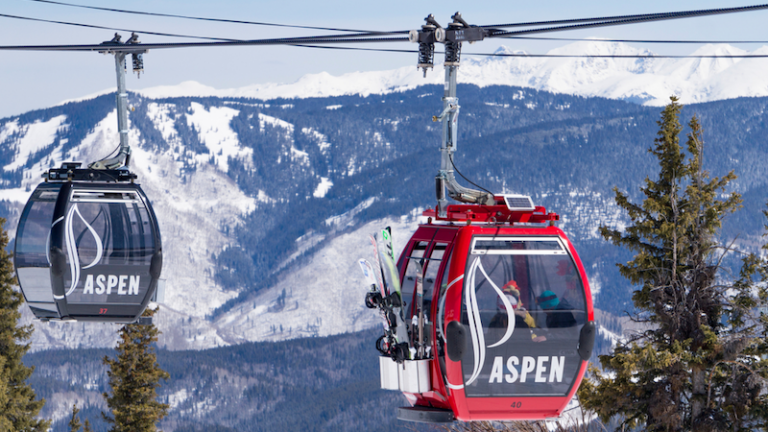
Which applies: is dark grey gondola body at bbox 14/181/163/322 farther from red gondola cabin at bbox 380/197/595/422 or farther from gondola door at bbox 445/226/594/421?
gondola door at bbox 445/226/594/421

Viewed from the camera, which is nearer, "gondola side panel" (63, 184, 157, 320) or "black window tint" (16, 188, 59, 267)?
"gondola side panel" (63, 184, 157, 320)

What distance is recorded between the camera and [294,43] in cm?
1225

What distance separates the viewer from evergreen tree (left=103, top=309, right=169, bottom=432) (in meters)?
35.8

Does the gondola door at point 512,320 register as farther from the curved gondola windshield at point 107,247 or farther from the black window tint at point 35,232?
the black window tint at point 35,232

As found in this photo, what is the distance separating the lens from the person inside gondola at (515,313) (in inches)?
452

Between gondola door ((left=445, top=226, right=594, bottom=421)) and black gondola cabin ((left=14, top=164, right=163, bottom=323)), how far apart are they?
296 inches

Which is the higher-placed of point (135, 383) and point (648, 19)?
point (648, 19)

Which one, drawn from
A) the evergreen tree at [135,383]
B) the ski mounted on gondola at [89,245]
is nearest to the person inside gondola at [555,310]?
the ski mounted on gondola at [89,245]

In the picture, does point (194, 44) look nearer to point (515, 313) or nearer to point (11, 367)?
point (515, 313)

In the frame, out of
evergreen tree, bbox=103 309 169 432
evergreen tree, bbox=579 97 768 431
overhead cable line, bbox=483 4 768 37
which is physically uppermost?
overhead cable line, bbox=483 4 768 37

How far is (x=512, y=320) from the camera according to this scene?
11508 millimetres

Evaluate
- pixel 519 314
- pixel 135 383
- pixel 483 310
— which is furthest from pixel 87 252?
pixel 135 383

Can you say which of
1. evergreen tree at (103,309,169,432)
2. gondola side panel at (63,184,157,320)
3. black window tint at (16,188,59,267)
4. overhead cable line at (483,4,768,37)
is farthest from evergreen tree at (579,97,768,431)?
evergreen tree at (103,309,169,432)

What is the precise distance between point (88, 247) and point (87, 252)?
9 cm
